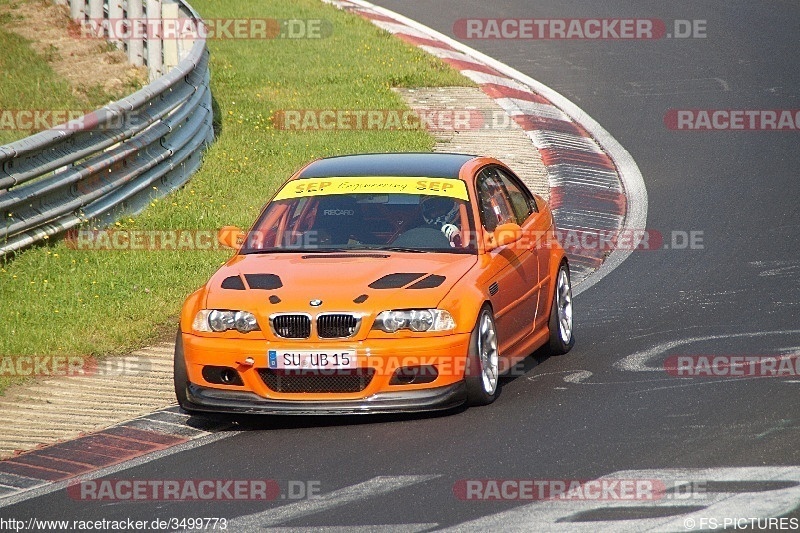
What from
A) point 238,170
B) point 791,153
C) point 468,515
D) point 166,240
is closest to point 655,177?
point 791,153

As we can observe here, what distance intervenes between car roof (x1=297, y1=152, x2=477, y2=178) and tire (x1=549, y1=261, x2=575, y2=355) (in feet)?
3.77

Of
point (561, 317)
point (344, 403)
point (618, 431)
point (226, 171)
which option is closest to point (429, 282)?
point (344, 403)

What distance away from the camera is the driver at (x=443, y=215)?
9203mm

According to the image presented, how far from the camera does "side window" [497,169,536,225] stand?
1019 cm

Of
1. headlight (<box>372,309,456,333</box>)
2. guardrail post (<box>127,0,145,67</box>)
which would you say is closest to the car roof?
headlight (<box>372,309,456,333</box>)

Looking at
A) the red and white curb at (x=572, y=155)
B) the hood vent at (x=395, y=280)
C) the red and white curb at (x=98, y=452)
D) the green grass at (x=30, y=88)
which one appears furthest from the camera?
the green grass at (x=30, y=88)

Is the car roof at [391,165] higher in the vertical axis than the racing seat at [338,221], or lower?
higher

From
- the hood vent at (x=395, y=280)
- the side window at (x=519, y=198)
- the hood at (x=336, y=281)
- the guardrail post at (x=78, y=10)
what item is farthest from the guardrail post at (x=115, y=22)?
the hood vent at (x=395, y=280)

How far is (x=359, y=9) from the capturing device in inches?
1009

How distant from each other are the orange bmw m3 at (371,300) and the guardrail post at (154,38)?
974 cm

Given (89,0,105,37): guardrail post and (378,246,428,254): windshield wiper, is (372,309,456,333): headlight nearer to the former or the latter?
(378,246,428,254): windshield wiper

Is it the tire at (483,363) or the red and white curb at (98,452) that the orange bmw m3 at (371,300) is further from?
the red and white curb at (98,452)

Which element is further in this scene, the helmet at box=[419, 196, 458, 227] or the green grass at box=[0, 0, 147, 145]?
the green grass at box=[0, 0, 147, 145]

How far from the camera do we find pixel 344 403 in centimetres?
804
